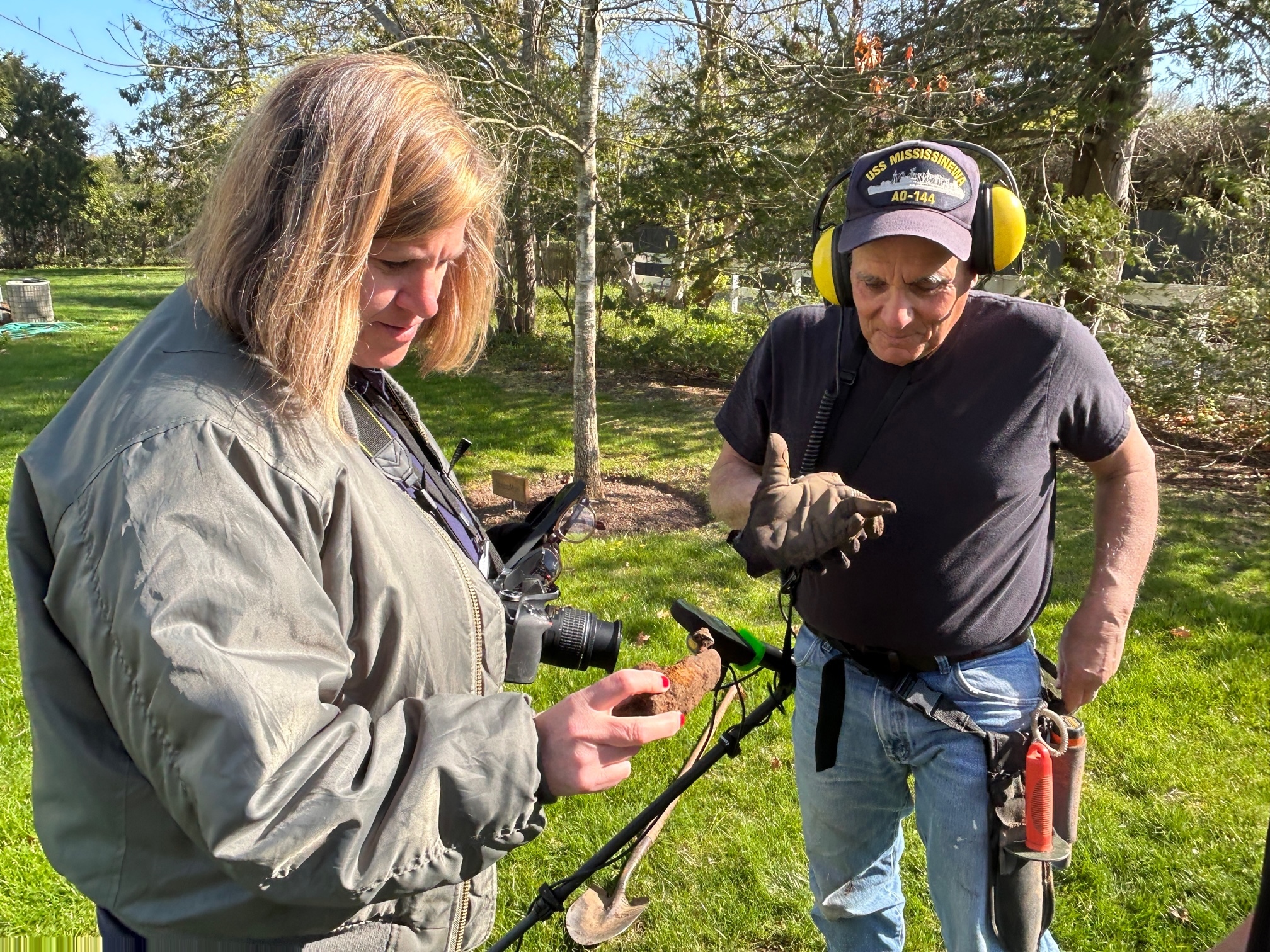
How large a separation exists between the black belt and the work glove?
38cm

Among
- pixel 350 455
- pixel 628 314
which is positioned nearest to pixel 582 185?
pixel 628 314

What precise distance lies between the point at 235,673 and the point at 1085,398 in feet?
6.60

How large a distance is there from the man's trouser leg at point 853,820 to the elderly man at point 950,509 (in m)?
0.01

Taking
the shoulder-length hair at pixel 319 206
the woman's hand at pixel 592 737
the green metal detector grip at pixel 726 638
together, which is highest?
the shoulder-length hair at pixel 319 206

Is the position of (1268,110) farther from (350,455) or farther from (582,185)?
(350,455)

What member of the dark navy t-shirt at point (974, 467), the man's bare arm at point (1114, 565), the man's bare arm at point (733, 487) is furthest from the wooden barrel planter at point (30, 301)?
the man's bare arm at point (1114, 565)

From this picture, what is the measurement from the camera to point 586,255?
6.77 m

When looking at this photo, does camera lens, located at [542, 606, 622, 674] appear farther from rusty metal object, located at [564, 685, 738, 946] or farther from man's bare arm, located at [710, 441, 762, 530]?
rusty metal object, located at [564, 685, 738, 946]

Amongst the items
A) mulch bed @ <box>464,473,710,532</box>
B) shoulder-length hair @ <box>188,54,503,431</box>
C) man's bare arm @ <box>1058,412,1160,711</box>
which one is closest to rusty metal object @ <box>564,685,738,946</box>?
man's bare arm @ <box>1058,412,1160,711</box>

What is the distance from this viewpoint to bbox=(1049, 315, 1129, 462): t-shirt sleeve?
86.2 inches

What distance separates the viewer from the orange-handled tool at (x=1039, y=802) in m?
2.06

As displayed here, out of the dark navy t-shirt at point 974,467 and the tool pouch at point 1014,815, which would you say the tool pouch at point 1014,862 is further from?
the dark navy t-shirt at point 974,467

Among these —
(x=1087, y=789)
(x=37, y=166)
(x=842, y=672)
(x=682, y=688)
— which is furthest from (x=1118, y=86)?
(x=37, y=166)

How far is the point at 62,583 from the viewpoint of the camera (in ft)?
3.74
